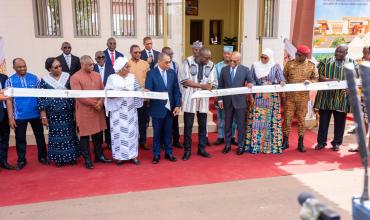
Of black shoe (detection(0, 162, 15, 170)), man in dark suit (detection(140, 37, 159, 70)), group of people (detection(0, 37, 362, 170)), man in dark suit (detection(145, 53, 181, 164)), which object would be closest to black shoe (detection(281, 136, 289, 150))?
group of people (detection(0, 37, 362, 170))

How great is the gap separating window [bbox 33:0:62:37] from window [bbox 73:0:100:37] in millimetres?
408

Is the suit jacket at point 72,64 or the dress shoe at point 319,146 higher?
the suit jacket at point 72,64

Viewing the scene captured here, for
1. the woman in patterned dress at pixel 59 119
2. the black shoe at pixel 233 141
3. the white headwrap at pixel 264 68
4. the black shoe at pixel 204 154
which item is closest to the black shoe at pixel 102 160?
the woman in patterned dress at pixel 59 119

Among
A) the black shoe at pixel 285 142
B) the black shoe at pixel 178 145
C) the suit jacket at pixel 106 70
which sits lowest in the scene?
the black shoe at pixel 178 145

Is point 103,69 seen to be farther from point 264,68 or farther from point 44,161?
point 264,68

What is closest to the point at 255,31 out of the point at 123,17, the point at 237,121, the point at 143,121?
A: the point at 123,17

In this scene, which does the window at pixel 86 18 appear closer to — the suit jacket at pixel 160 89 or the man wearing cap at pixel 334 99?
the suit jacket at pixel 160 89

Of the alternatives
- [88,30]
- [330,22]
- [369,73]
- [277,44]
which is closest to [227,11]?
[277,44]

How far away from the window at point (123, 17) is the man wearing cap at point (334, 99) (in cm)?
479

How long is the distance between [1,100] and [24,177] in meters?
1.14

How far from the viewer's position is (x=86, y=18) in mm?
8742

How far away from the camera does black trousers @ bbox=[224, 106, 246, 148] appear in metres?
6.09

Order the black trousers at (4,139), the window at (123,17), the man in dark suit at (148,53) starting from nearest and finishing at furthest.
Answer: the black trousers at (4,139)
the man in dark suit at (148,53)
the window at (123,17)

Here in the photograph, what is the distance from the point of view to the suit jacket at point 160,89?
5.63 m
